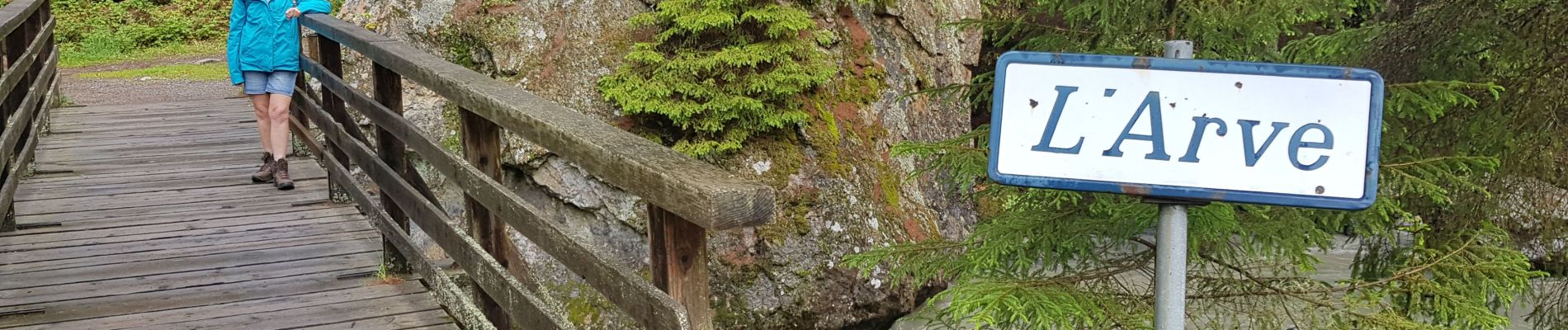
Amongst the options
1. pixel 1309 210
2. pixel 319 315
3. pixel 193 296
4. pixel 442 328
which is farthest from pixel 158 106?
pixel 1309 210

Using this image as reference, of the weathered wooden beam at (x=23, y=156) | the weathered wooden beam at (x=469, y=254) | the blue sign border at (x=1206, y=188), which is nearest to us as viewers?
the blue sign border at (x=1206, y=188)

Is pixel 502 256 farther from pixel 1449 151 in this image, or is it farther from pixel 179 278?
pixel 1449 151

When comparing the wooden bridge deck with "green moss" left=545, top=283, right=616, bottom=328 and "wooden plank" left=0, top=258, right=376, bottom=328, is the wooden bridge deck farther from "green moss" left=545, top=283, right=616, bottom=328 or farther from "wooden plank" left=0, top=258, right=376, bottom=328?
"green moss" left=545, top=283, right=616, bottom=328

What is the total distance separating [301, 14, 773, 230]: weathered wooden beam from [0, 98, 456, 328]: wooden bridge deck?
785 mm

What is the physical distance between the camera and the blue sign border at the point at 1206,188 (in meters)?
2.08

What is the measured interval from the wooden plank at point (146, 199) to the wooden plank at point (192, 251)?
962 millimetres

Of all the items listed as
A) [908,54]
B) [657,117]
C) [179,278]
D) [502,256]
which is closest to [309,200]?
[179,278]

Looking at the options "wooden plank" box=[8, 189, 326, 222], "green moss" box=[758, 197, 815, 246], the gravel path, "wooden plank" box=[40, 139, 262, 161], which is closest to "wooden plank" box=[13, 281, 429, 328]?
"wooden plank" box=[8, 189, 326, 222]

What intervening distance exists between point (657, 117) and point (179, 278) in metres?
5.69

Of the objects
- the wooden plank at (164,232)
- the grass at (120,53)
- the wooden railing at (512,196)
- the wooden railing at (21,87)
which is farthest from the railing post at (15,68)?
the grass at (120,53)

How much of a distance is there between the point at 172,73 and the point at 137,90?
1897mm

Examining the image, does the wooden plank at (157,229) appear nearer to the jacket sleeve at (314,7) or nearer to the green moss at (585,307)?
the jacket sleeve at (314,7)

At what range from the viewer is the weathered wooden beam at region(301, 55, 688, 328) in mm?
2568

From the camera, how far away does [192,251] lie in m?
4.97
